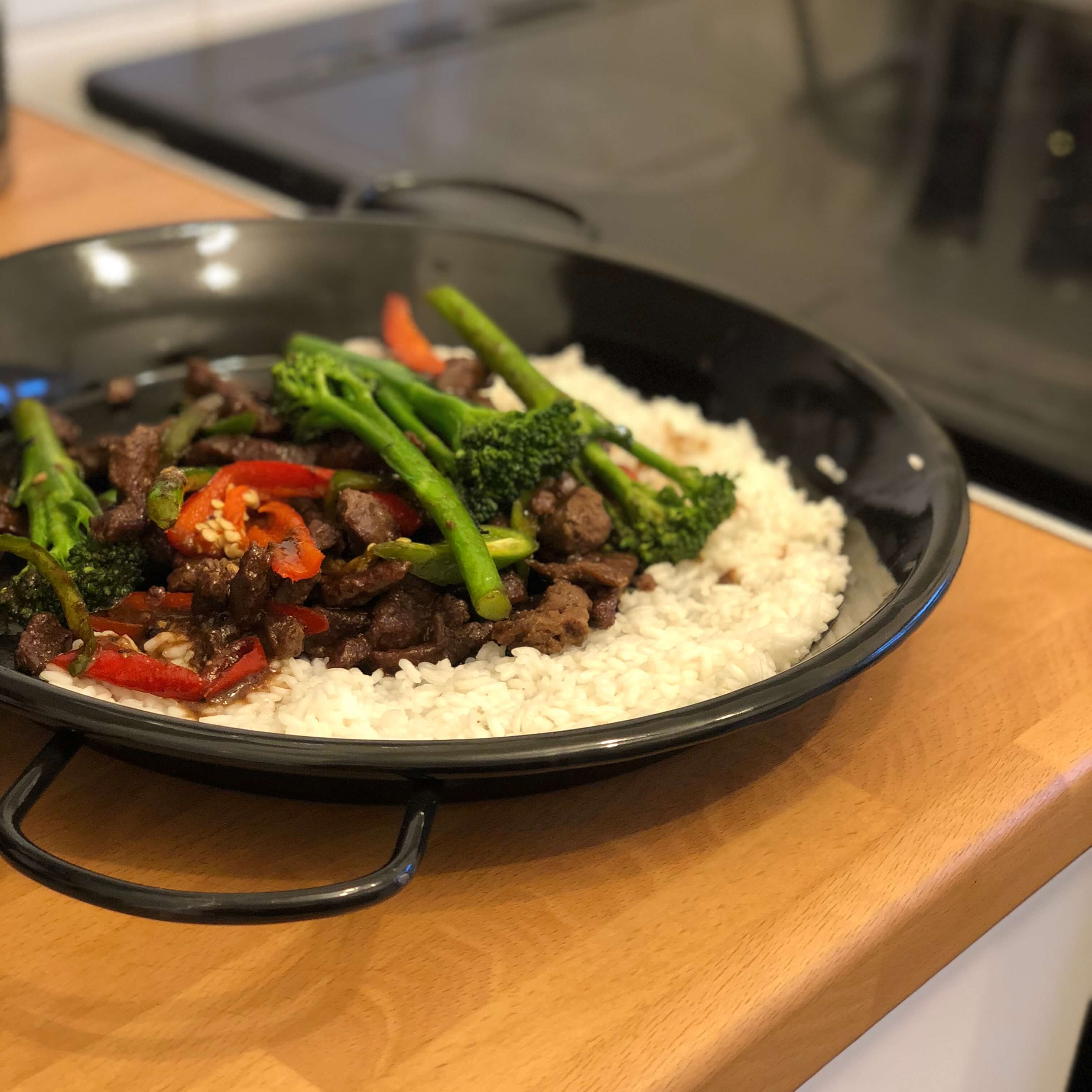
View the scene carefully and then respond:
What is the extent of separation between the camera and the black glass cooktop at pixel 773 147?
2.38 m

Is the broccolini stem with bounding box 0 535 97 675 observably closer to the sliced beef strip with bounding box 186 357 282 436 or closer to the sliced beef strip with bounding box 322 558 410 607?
the sliced beef strip with bounding box 322 558 410 607

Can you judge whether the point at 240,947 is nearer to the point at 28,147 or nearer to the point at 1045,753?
the point at 1045,753

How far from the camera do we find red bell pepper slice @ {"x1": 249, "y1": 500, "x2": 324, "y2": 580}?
126 cm

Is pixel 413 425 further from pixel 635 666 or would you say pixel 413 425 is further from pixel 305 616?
pixel 635 666

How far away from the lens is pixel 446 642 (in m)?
1.30

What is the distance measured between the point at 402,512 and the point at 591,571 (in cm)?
21

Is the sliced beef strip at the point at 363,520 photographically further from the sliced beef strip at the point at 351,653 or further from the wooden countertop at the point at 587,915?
the wooden countertop at the point at 587,915

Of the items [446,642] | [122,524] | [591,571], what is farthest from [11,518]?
[591,571]

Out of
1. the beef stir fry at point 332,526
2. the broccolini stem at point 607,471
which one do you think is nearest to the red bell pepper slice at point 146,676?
the beef stir fry at point 332,526

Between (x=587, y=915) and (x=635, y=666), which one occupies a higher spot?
(x=635, y=666)

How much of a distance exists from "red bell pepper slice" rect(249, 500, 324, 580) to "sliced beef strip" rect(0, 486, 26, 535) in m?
0.27

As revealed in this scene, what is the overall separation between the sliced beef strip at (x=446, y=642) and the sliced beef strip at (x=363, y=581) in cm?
6

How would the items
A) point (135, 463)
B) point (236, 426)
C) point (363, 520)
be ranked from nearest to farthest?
point (363, 520) → point (135, 463) → point (236, 426)

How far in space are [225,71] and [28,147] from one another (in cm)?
61
